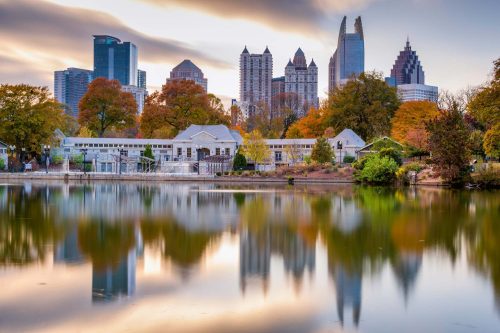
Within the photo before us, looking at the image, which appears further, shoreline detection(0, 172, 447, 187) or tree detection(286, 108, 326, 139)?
tree detection(286, 108, 326, 139)

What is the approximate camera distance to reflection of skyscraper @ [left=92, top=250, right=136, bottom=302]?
31.5 feet

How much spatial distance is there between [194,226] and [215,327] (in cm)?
1041

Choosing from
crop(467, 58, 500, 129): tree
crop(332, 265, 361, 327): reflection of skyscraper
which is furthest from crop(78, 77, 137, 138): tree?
crop(332, 265, 361, 327): reflection of skyscraper

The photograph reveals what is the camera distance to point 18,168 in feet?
219

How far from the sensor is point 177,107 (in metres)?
84.2

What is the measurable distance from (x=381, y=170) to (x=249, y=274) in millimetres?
39594

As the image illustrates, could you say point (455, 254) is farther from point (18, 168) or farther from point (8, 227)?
point (18, 168)

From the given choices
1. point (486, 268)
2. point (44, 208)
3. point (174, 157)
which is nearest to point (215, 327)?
point (486, 268)

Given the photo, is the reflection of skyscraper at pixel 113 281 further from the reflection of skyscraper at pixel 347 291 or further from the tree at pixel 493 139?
the tree at pixel 493 139

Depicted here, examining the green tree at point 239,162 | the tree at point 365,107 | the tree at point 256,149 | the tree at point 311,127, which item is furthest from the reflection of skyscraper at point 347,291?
the tree at point 311,127

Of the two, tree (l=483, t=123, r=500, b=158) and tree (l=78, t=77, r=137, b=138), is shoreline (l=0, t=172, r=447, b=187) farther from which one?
tree (l=78, t=77, r=137, b=138)

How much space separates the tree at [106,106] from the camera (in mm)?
82000

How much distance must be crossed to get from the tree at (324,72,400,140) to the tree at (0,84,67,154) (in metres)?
33.7

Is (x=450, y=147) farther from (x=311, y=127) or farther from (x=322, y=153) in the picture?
(x=311, y=127)
